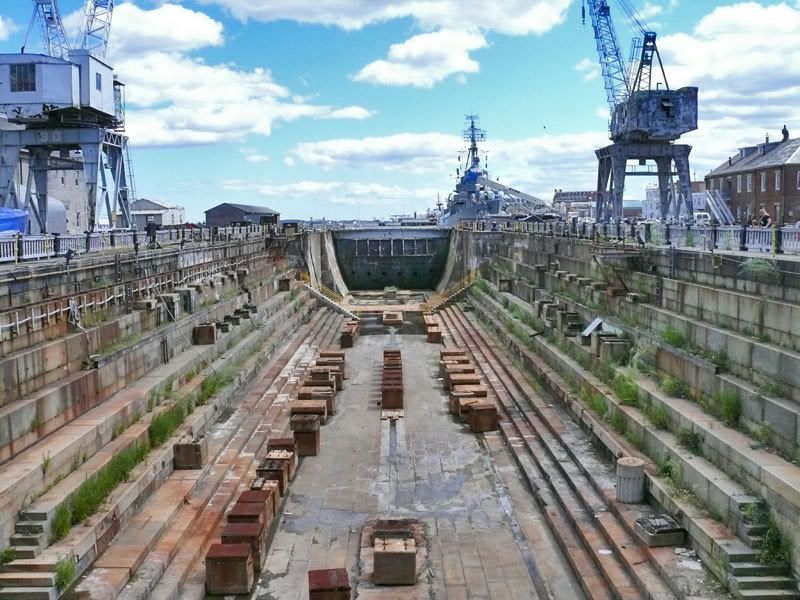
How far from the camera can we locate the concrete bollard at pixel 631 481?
12234 millimetres

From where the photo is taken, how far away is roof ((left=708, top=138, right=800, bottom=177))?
47.3 meters

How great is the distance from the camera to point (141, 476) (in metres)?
13.0

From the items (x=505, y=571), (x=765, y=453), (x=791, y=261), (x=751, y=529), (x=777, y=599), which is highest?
(x=791, y=261)

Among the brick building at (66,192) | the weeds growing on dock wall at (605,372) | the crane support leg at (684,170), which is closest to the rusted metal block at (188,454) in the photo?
the weeds growing on dock wall at (605,372)

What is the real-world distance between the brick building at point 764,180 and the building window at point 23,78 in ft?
128

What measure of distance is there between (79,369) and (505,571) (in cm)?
926

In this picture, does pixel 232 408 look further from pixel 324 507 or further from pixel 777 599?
pixel 777 599

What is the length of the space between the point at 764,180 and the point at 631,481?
4432cm

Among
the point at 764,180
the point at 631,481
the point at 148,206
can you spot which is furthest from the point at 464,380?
the point at 148,206

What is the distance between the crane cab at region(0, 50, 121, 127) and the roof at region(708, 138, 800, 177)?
1638 inches

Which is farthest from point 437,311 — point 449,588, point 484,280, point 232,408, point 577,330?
point 449,588

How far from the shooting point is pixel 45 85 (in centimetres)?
3362

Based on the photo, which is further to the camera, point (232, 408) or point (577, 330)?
point (577, 330)

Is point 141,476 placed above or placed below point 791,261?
below
